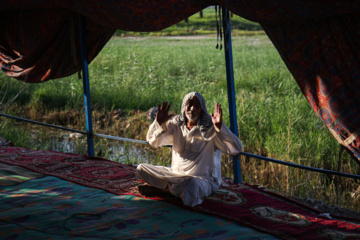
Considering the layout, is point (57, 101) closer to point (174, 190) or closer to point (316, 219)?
point (174, 190)

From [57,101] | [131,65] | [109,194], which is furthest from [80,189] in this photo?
[131,65]

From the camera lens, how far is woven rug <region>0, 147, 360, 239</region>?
2.97 metres

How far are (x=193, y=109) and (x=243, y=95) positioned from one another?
4375mm

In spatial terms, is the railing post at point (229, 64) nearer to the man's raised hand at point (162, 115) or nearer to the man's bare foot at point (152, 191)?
the man's raised hand at point (162, 115)

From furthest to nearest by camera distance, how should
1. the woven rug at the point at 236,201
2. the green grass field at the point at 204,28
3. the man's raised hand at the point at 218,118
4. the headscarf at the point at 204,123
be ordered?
the green grass field at the point at 204,28 < the headscarf at the point at 204,123 < the man's raised hand at the point at 218,118 < the woven rug at the point at 236,201

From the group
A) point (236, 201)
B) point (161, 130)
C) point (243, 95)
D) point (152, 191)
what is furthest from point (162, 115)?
point (243, 95)

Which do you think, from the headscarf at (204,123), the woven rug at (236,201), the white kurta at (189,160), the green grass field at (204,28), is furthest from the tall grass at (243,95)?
the headscarf at (204,123)

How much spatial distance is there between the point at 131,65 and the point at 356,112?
9.58 m

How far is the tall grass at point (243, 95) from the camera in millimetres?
5320

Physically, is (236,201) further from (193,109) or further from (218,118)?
(193,109)

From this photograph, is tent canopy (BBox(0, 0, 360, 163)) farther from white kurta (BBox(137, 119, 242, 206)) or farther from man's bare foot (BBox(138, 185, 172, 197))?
man's bare foot (BBox(138, 185, 172, 197))

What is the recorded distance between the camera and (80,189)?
150 inches

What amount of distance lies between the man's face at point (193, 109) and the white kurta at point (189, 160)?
8 centimetres

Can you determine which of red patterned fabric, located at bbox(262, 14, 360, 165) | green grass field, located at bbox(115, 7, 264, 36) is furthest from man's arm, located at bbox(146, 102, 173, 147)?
green grass field, located at bbox(115, 7, 264, 36)
